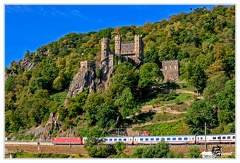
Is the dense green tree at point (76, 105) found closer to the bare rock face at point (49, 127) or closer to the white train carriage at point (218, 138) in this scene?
the bare rock face at point (49, 127)

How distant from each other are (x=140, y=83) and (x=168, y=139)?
1098 cm

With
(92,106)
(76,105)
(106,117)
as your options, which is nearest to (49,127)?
(76,105)

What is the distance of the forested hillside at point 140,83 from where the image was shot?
31.7 meters

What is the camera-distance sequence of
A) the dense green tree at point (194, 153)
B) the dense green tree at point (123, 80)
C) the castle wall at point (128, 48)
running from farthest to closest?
the castle wall at point (128, 48), the dense green tree at point (123, 80), the dense green tree at point (194, 153)

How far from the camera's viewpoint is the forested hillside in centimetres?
3174

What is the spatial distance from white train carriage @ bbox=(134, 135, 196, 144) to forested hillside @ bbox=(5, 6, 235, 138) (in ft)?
3.94

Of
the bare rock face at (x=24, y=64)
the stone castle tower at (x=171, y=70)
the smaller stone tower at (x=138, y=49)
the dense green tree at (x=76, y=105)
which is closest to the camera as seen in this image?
the dense green tree at (x=76, y=105)

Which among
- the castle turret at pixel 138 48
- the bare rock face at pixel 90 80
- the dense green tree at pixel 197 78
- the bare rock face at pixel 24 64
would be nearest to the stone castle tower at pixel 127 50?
the castle turret at pixel 138 48

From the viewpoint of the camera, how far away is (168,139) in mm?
28906

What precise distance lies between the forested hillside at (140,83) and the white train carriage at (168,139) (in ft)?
3.94

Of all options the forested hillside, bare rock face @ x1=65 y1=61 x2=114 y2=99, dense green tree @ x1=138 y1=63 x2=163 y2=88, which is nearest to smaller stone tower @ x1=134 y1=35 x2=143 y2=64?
the forested hillside

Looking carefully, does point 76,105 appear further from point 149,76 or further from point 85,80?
point 149,76

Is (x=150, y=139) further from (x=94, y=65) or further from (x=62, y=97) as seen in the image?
(x=62, y=97)

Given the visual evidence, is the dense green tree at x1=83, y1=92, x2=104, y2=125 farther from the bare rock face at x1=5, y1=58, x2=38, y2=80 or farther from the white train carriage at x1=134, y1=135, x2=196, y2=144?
the bare rock face at x1=5, y1=58, x2=38, y2=80
